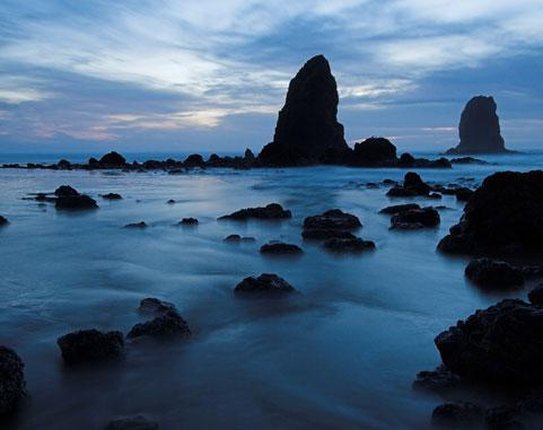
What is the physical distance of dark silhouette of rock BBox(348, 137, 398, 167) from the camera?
59.4 meters

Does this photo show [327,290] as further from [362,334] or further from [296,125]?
[296,125]

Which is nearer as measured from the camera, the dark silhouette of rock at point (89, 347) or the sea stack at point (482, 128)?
the dark silhouette of rock at point (89, 347)

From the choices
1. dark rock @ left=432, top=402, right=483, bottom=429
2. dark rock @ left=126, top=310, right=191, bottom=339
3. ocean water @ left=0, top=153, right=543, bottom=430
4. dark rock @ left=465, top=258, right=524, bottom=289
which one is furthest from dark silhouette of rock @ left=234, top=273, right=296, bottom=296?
dark rock @ left=432, top=402, right=483, bottom=429

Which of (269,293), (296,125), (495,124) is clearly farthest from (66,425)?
(495,124)

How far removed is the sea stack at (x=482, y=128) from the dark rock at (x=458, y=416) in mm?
131598

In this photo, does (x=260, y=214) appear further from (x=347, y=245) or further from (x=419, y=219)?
(x=347, y=245)

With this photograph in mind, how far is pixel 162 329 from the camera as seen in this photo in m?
6.00

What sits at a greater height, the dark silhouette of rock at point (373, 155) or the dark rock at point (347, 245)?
the dark silhouette of rock at point (373, 155)

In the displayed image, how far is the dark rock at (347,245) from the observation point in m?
11.5

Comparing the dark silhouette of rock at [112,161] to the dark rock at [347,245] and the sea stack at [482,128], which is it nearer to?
the dark rock at [347,245]

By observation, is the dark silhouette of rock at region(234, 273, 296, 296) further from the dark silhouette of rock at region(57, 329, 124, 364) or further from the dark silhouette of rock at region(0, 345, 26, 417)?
the dark silhouette of rock at region(0, 345, 26, 417)

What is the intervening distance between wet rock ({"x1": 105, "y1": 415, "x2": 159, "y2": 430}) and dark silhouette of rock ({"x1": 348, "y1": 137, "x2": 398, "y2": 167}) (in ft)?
184

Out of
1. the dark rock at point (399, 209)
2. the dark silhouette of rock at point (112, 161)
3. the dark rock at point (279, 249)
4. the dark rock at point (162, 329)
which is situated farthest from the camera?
the dark silhouette of rock at point (112, 161)

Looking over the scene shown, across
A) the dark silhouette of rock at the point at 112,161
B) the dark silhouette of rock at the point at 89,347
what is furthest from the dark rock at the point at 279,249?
the dark silhouette of rock at the point at 112,161
